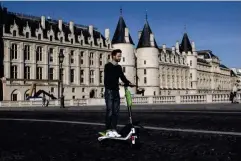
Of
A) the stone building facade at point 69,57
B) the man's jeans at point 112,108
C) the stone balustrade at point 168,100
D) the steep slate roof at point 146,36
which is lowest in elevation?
the stone balustrade at point 168,100

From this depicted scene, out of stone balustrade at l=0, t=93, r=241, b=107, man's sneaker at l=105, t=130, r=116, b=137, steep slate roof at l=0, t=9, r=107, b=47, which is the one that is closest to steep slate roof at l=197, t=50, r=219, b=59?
steep slate roof at l=0, t=9, r=107, b=47

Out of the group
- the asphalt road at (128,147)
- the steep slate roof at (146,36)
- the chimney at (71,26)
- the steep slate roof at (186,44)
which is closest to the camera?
the asphalt road at (128,147)

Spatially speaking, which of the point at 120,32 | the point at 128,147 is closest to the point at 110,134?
the point at 128,147

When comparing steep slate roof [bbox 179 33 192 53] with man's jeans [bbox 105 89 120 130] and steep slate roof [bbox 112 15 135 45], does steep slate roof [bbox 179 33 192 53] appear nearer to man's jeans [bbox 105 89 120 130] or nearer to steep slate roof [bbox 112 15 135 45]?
steep slate roof [bbox 112 15 135 45]

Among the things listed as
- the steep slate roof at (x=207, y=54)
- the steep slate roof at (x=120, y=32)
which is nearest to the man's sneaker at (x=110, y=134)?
the steep slate roof at (x=120, y=32)

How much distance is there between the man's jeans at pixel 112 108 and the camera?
6.38 m

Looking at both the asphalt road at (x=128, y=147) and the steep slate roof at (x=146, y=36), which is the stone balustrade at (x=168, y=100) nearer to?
the asphalt road at (x=128, y=147)

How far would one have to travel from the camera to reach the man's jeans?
20.9ft

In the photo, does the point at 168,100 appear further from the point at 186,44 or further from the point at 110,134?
the point at 186,44

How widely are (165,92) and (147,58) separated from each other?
14.4 meters

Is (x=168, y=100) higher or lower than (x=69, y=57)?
lower

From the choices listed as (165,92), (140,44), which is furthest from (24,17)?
(165,92)

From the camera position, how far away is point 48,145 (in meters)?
5.95

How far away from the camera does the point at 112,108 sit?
6430 mm
